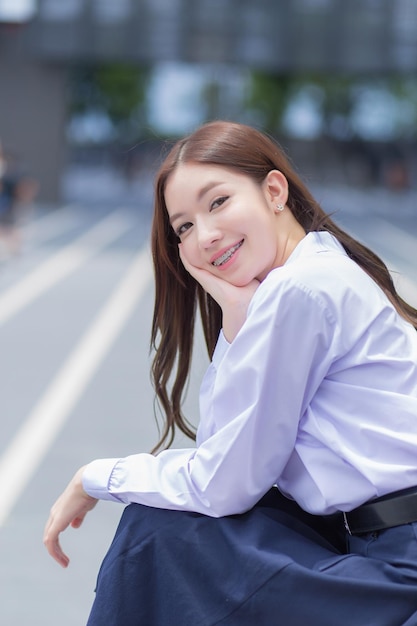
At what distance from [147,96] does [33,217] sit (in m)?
54.1

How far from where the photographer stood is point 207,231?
252 cm

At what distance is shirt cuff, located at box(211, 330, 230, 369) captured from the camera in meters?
2.60

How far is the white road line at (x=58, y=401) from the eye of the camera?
17.1 feet

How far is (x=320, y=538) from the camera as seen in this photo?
2340 millimetres


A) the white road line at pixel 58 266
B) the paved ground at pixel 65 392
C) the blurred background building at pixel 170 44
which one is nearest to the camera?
the paved ground at pixel 65 392

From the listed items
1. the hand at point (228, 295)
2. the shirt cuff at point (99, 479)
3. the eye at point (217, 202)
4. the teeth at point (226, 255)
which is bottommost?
the shirt cuff at point (99, 479)

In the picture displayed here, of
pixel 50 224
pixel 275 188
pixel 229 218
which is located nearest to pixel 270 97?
pixel 50 224

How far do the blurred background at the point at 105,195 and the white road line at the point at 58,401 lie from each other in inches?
0.8

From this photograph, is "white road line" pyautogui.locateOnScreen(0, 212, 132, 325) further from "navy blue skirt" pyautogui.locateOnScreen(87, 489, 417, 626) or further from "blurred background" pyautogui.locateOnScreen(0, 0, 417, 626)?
"navy blue skirt" pyautogui.locateOnScreen(87, 489, 417, 626)

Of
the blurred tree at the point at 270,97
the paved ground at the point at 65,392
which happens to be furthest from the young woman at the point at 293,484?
the blurred tree at the point at 270,97

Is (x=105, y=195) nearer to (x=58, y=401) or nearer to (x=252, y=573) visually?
(x=58, y=401)

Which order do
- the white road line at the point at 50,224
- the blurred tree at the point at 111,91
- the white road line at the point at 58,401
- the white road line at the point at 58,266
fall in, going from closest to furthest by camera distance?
the white road line at the point at 58,401 < the white road line at the point at 58,266 < the white road line at the point at 50,224 < the blurred tree at the point at 111,91

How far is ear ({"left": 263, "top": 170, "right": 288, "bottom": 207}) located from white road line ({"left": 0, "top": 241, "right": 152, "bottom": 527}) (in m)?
2.53

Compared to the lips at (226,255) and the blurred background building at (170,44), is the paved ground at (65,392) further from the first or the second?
the blurred background building at (170,44)
